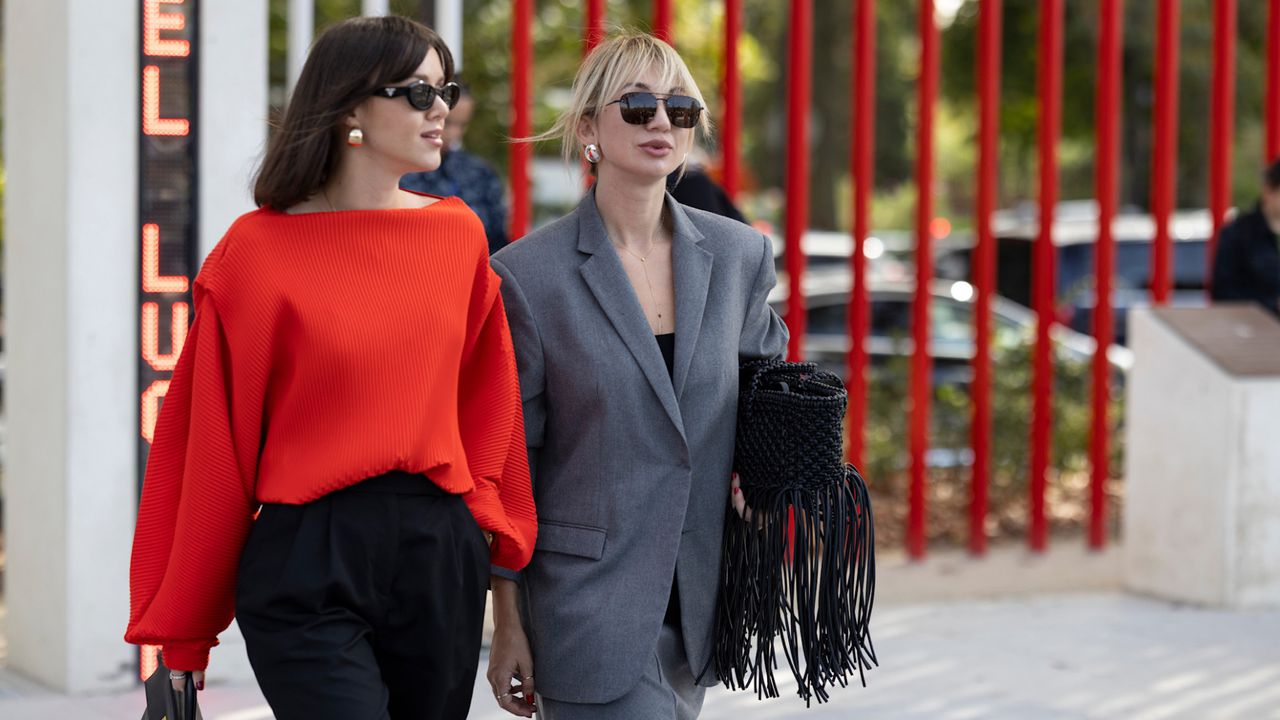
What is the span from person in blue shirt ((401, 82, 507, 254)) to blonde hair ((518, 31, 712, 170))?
251 centimetres

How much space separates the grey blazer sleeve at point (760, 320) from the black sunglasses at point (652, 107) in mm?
335

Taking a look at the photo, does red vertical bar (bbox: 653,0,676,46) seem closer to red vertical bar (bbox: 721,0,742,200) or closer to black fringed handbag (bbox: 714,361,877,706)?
red vertical bar (bbox: 721,0,742,200)

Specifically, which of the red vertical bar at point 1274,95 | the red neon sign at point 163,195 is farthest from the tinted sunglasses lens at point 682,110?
the red vertical bar at point 1274,95

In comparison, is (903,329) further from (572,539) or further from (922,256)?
(572,539)

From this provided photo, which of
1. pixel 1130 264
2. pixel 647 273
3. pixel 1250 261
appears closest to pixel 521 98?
pixel 1250 261

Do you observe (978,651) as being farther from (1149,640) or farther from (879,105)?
(879,105)

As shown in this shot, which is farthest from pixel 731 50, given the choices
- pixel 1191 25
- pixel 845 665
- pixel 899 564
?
pixel 1191 25

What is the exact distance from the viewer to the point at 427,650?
2.67m

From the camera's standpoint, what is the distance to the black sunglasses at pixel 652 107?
2.91 metres

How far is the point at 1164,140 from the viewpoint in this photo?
8.38m

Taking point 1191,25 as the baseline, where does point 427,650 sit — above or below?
below

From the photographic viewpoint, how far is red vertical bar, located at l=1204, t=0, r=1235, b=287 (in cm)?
832

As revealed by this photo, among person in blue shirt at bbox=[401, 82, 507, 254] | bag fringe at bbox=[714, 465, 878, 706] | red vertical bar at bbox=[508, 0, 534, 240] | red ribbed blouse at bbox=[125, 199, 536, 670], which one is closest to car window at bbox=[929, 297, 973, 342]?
red vertical bar at bbox=[508, 0, 534, 240]

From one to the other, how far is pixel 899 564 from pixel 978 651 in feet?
6.53
